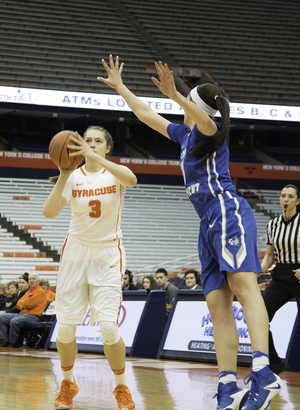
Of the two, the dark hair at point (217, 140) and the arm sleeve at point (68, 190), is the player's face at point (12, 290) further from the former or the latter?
the dark hair at point (217, 140)

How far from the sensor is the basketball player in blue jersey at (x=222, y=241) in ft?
9.37

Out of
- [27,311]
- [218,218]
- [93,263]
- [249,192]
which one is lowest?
[27,311]

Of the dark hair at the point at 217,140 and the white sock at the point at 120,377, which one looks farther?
the white sock at the point at 120,377

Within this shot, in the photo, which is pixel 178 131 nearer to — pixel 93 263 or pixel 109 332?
pixel 93 263

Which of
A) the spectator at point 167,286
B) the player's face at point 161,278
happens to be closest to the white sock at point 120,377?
the spectator at point 167,286

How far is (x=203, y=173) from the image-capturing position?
315 cm

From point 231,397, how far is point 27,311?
327 inches

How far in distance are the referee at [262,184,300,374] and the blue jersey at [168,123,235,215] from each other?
7.07 feet

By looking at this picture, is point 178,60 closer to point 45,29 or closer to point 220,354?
point 45,29

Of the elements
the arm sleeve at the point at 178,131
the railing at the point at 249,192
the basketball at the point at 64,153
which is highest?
the railing at the point at 249,192

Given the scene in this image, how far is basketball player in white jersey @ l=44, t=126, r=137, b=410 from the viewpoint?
3732mm

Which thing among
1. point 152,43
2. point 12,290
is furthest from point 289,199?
point 152,43

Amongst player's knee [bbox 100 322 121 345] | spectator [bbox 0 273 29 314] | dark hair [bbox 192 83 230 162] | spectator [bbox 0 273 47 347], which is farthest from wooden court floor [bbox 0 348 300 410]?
spectator [bbox 0 273 29 314]

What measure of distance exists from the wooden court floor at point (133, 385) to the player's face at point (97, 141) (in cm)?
173
